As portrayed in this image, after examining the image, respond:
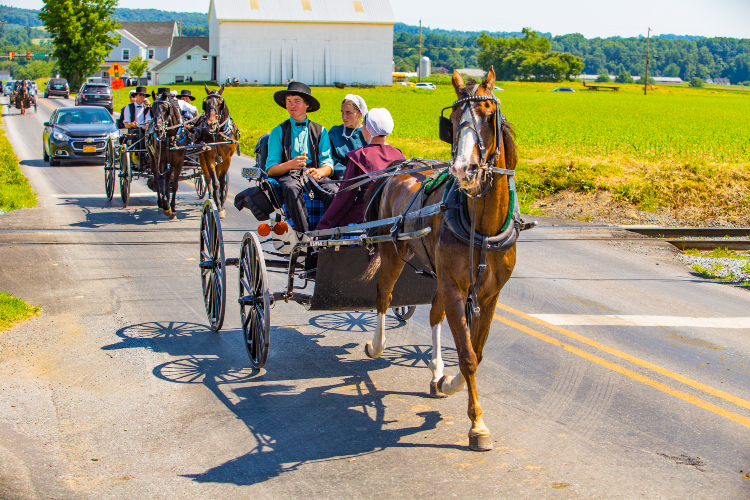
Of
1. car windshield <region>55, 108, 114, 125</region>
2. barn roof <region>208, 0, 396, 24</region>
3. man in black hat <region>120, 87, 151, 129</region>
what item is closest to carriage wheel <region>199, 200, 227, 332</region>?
man in black hat <region>120, 87, 151, 129</region>

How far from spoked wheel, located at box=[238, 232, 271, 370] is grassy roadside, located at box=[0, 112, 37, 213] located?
10.1 metres

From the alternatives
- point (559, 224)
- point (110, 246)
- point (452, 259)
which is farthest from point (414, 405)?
point (559, 224)

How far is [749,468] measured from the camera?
450 cm

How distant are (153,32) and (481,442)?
123715mm

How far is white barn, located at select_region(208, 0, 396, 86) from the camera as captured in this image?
8344cm

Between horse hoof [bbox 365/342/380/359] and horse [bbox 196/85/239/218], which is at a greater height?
horse [bbox 196/85/239/218]

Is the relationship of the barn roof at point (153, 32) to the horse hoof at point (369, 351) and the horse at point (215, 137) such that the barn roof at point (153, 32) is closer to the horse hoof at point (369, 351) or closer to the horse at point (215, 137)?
the horse at point (215, 137)

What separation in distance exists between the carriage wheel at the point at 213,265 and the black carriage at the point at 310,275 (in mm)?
10

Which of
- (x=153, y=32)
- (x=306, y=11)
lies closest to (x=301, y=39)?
(x=306, y=11)

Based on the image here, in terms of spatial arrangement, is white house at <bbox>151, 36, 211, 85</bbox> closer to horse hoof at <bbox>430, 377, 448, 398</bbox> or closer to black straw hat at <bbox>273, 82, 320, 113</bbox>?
black straw hat at <bbox>273, 82, 320, 113</bbox>

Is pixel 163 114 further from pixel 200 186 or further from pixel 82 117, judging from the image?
pixel 82 117

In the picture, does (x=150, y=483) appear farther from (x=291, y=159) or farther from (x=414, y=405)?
(x=291, y=159)

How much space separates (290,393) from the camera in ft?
19.3

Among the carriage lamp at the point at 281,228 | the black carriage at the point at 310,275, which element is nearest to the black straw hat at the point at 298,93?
the black carriage at the point at 310,275
